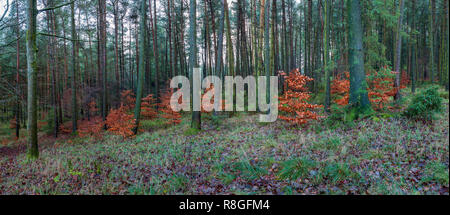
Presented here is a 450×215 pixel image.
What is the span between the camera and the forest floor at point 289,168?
3.52 metres

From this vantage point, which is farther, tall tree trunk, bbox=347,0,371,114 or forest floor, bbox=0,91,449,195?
tall tree trunk, bbox=347,0,371,114

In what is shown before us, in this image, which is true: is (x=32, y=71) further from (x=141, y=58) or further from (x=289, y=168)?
(x=289, y=168)

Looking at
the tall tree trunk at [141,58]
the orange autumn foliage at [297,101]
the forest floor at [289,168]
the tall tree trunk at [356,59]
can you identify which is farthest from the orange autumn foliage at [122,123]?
the tall tree trunk at [356,59]

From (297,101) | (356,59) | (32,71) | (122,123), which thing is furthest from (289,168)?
(122,123)

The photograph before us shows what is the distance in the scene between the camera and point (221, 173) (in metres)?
4.77

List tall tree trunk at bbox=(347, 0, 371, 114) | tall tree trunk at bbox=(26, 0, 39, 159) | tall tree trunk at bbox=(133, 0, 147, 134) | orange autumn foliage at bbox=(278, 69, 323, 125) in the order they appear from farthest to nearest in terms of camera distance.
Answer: tall tree trunk at bbox=(133, 0, 147, 134) → orange autumn foliage at bbox=(278, 69, 323, 125) → tall tree trunk at bbox=(347, 0, 371, 114) → tall tree trunk at bbox=(26, 0, 39, 159)

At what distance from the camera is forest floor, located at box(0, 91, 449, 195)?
3518 millimetres

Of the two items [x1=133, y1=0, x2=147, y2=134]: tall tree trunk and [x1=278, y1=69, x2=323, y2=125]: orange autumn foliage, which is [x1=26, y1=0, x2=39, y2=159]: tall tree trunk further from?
[x1=278, y1=69, x2=323, y2=125]: orange autumn foliage

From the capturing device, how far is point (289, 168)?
435 centimetres

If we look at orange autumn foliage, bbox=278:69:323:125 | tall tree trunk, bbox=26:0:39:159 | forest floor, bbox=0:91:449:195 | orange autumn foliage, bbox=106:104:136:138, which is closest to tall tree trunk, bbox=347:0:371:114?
forest floor, bbox=0:91:449:195

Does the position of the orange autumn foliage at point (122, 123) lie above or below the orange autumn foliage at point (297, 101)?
below

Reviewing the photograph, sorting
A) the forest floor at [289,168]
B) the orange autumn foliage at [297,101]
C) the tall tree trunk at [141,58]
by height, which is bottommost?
the forest floor at [289,168]

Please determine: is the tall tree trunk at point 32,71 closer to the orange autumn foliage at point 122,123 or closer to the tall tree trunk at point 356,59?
the orange autumn foliage at point 122,123
